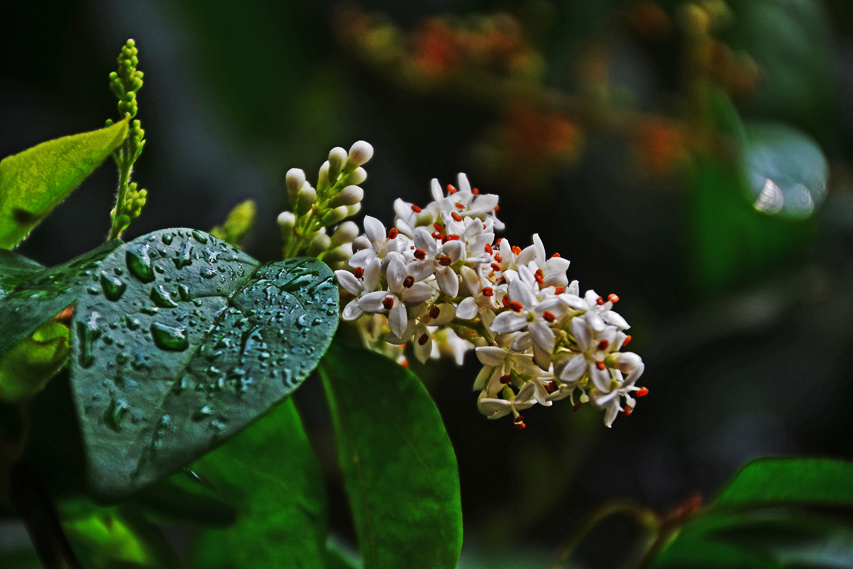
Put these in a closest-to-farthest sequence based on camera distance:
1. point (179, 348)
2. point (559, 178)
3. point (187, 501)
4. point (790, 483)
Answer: point (179, 348), point (187, 501), point (790, 483), point (559, 178)

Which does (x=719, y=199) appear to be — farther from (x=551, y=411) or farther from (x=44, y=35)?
(x=44, y=35)

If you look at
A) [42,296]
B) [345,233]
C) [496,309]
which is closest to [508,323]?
[496,309]

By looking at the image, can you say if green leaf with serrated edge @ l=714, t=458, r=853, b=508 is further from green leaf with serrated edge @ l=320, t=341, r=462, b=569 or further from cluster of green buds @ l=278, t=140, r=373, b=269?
cluster of green buds @ l=278, t=140, r=373, b=269

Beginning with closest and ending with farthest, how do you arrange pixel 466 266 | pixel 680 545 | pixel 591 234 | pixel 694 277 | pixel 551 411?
pixel 466 266 < pixel 680 545 < pixel 694 277 < pixel 551 411 < pixel 591 234

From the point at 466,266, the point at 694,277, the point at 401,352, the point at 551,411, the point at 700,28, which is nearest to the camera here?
the point at 466,266

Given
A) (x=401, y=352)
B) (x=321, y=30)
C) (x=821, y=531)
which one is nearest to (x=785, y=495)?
(x=821, y=531)

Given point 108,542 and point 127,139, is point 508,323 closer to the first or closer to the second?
point 127,139
